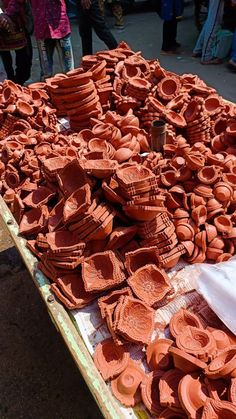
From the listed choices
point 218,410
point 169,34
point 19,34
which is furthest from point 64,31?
point 218,410

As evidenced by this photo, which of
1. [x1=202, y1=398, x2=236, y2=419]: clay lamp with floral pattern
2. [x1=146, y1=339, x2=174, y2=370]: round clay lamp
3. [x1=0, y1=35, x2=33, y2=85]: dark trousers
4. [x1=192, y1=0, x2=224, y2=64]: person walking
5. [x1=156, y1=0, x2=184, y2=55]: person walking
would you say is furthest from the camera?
[x1=156, y1=0, x2=184, y2=55]: person walking

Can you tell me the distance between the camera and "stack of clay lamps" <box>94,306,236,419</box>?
1193mm

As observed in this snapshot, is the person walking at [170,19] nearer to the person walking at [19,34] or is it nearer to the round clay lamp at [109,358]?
the person walking at [19,34]

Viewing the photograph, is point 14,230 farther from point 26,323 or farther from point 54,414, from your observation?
point 54,414

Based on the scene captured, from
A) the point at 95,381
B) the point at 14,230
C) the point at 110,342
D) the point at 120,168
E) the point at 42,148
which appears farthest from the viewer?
the point at 42,148

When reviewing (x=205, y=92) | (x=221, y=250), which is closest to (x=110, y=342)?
(x=221, y=250)

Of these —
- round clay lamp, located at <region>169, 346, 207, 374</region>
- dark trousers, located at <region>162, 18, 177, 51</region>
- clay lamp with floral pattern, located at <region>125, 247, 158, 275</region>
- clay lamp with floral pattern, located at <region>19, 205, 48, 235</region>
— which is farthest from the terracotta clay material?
dark trousers, located at <region>162, 18, 177, 51</region>

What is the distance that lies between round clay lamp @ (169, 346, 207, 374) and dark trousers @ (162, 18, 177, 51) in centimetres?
586

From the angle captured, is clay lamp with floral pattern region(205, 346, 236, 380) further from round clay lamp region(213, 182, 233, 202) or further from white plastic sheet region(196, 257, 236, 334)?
round clay lamp region(213, 182, 233, 202)

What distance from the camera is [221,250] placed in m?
1.72

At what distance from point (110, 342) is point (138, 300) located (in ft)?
0.65

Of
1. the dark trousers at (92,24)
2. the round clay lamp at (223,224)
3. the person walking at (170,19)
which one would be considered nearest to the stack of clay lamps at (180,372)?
the round clay lamp at (223,224)

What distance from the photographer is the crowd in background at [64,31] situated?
421 centimetres

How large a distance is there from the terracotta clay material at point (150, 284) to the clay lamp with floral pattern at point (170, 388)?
29 centimetres
